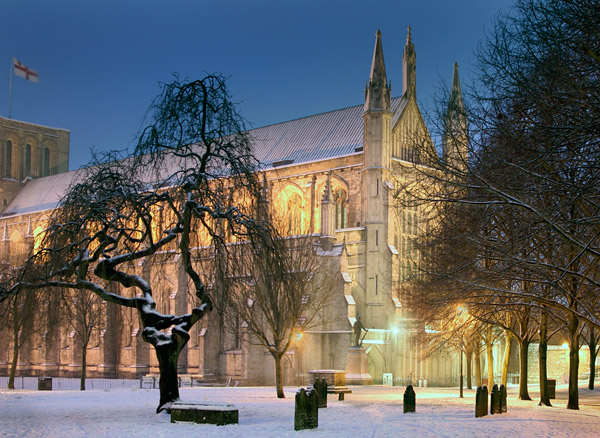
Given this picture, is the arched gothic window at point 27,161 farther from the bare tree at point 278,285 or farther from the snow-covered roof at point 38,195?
the bare tree at point 278,285

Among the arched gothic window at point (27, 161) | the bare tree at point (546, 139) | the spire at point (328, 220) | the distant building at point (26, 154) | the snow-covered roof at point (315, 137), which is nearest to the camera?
the bare tree at point (546, 139)

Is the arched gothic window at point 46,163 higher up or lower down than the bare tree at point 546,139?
higher up

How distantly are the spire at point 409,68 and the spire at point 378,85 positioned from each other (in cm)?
454

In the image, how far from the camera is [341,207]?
59500 mm

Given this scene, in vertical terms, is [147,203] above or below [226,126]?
below

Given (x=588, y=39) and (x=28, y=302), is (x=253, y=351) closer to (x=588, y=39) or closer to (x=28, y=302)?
(x=28, y=302)

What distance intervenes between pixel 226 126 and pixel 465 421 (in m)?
9.27

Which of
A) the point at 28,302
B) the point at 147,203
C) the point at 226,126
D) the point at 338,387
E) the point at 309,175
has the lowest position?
the point at 338,387

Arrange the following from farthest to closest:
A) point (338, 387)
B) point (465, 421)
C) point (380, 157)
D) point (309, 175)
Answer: point (309, 175) → point (380, 157) → point (338, 387) → point (465, 421)

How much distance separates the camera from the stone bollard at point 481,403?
22.0 metres

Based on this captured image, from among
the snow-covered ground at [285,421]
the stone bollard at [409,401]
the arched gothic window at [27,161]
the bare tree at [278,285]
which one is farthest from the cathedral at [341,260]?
the arched gothic window at [27,161]

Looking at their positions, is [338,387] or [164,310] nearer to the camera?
[338,387]

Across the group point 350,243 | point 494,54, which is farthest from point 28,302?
point 350,243

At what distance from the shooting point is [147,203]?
2162 centimetres
